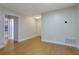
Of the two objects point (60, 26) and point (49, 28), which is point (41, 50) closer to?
point (60, 26)

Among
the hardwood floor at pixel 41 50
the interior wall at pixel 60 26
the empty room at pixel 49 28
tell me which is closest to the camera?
the hardwood floor at pixel 41 50

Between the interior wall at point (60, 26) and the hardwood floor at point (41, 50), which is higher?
the interior wall at point (60, 26)

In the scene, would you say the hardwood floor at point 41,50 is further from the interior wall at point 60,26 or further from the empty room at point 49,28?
the interior wall at point 60,26

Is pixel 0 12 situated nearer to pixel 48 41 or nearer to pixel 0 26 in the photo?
pixel 0 26

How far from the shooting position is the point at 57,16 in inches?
219

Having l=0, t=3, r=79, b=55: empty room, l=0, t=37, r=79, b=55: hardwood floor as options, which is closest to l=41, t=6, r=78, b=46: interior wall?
l=0, t=3, r=79, b=55: empty room

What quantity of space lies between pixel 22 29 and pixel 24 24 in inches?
20.7

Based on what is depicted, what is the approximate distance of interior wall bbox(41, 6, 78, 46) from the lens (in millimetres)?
4820

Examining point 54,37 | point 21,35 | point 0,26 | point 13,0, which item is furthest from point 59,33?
point 13,0

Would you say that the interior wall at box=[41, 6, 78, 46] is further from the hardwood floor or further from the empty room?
the hardwood floor

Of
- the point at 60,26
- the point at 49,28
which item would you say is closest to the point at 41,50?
the point at 60,26

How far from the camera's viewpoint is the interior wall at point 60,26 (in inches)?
190

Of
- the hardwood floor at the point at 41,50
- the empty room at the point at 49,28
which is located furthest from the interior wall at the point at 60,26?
the hardwood floor at the point at 41,50

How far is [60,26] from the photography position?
17.9 feet
